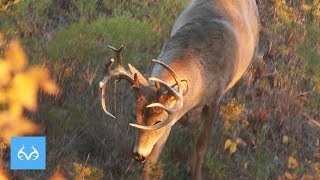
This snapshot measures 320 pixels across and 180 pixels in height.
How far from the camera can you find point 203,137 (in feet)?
20.0

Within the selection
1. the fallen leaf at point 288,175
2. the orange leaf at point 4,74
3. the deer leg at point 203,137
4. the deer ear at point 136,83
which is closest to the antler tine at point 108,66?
the deer ear at point 136,83

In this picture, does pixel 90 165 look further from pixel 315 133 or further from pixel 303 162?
pixel 315 133

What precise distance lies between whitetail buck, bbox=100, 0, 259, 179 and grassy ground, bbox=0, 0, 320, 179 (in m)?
0.35

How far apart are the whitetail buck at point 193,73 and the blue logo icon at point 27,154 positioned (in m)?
0.99

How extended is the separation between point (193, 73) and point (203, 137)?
860 mm

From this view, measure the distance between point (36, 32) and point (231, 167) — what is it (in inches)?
128

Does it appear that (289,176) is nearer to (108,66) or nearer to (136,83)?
(136,83)

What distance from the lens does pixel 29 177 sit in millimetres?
5504

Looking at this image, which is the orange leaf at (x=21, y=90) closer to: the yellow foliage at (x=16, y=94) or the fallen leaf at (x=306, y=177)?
the yellow foliage at (x=16, y=94)

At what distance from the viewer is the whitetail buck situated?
4.78 m

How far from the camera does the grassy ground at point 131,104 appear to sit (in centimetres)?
607

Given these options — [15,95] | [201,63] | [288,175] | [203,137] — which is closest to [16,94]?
[15,95]

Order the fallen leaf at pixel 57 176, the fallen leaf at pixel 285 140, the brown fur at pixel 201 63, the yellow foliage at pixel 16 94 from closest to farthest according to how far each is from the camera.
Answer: the brown fur at pixel 201 63 < the yellow foliage at pixel 16 94 < the fallen leaf at pixel 57 176 < the fallen leaf at pixel 285 140

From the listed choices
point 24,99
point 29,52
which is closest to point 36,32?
point 29,52
